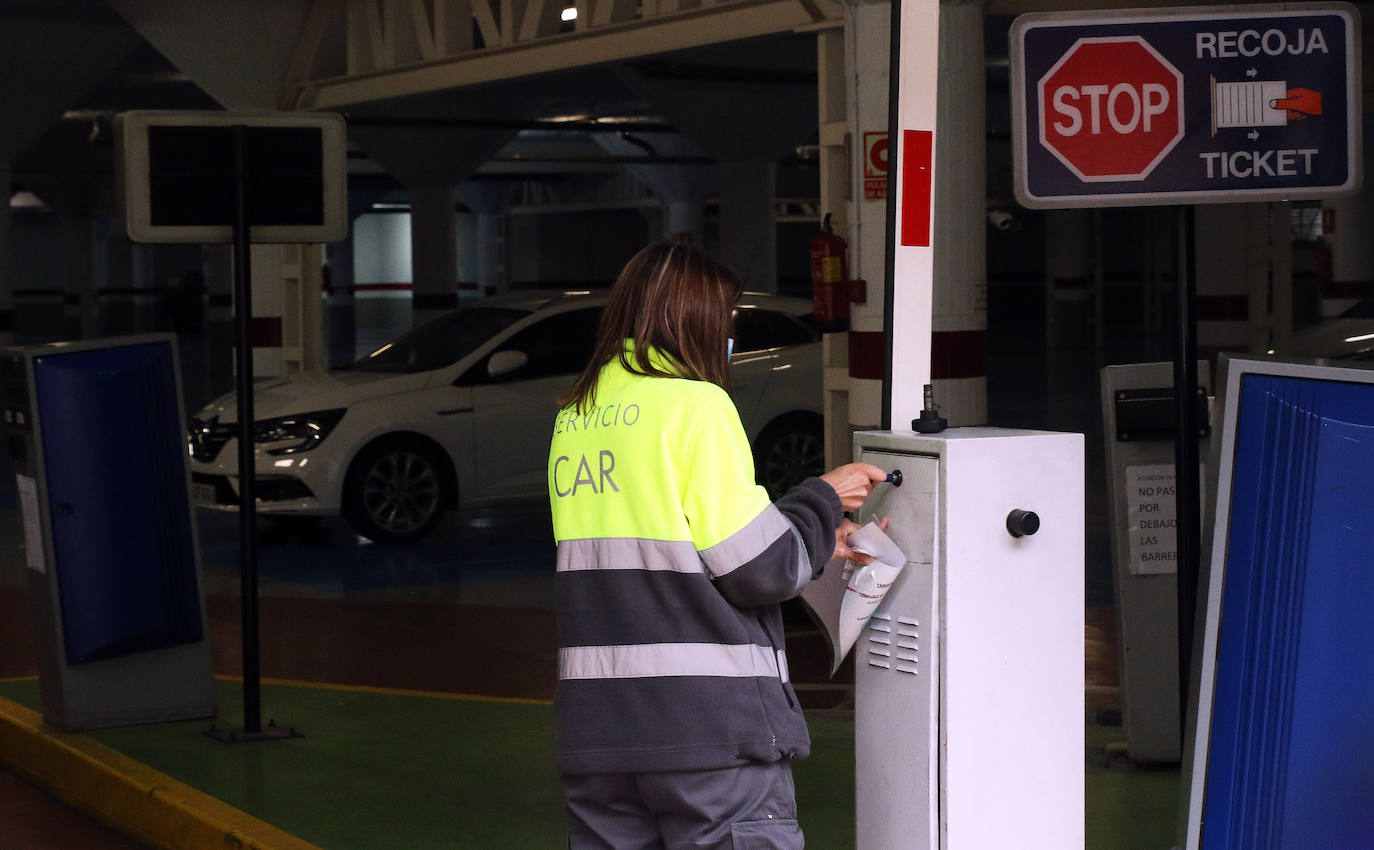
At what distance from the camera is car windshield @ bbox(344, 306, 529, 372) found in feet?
37.2

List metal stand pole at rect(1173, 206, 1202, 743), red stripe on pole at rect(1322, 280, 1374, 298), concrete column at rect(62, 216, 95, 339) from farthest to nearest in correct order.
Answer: concrete column at rect(62, 216, 95, 339) < red stripe on pole at rect(1322, 280, 1374, 298) < metal stand pole at rect(1173, 206, 1202, 743)

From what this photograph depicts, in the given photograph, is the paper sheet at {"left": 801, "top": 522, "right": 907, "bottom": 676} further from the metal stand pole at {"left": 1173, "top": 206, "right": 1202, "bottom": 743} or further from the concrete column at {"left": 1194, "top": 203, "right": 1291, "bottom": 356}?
the concrete column at {"left": 1194, "top": 203, "right": 1291, "bottom": 356}

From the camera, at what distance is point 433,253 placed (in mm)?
22656

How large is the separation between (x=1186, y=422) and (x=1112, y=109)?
725mm

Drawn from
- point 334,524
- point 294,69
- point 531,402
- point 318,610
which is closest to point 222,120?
point 318,610

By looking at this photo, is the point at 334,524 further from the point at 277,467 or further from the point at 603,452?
the point at 603,452

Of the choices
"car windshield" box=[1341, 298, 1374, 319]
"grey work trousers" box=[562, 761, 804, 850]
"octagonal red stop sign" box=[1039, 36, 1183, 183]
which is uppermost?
"octagonal red stop sign" box=[1039, 36, 1183, 183]

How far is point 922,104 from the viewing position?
338 cm

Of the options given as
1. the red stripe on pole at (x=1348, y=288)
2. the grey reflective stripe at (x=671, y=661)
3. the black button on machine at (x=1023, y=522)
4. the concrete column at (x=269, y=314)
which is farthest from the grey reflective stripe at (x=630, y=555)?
the red stripe on pole at (x=1348, y=288)

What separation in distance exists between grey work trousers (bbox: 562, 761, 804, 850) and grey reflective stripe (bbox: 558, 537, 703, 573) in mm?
368

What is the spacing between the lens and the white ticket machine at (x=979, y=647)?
3129mm

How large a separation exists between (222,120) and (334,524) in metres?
6.43

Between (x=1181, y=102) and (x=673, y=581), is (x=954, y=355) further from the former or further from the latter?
(x=673, y=581)

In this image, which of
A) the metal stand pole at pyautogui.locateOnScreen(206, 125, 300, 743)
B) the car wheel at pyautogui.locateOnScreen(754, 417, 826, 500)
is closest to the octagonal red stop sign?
the metal stand pole at pyautogui.locateOnScreen(206, 125, 300, 743)
